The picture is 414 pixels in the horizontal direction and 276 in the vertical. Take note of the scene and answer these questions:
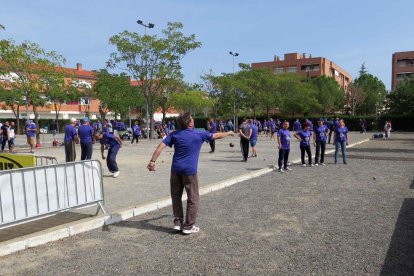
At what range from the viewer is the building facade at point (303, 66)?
90.6m

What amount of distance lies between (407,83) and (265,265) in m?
60.4

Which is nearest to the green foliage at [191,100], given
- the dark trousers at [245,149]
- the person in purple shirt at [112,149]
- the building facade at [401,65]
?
the dark trousers at [245,149]

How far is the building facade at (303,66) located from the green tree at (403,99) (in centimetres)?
3155

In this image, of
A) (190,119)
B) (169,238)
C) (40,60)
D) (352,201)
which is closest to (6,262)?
(169,238)

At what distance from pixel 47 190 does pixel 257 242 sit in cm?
320

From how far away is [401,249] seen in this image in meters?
4.79

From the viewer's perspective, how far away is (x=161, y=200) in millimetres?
7391

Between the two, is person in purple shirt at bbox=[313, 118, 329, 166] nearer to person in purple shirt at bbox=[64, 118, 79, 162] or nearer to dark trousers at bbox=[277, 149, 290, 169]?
dark trousers at bbox=[277, 149, 290, 169]

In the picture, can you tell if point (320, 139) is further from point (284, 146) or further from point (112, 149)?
point (112, 149)

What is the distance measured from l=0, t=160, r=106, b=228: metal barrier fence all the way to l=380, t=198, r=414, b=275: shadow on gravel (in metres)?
4.34

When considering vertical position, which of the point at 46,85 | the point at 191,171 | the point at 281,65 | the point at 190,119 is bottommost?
the point at 191,171

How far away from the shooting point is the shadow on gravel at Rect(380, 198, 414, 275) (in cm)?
417

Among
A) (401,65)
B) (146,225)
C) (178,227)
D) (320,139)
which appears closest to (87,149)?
(146,225)

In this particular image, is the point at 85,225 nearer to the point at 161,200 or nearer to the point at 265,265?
the point at 161,200
